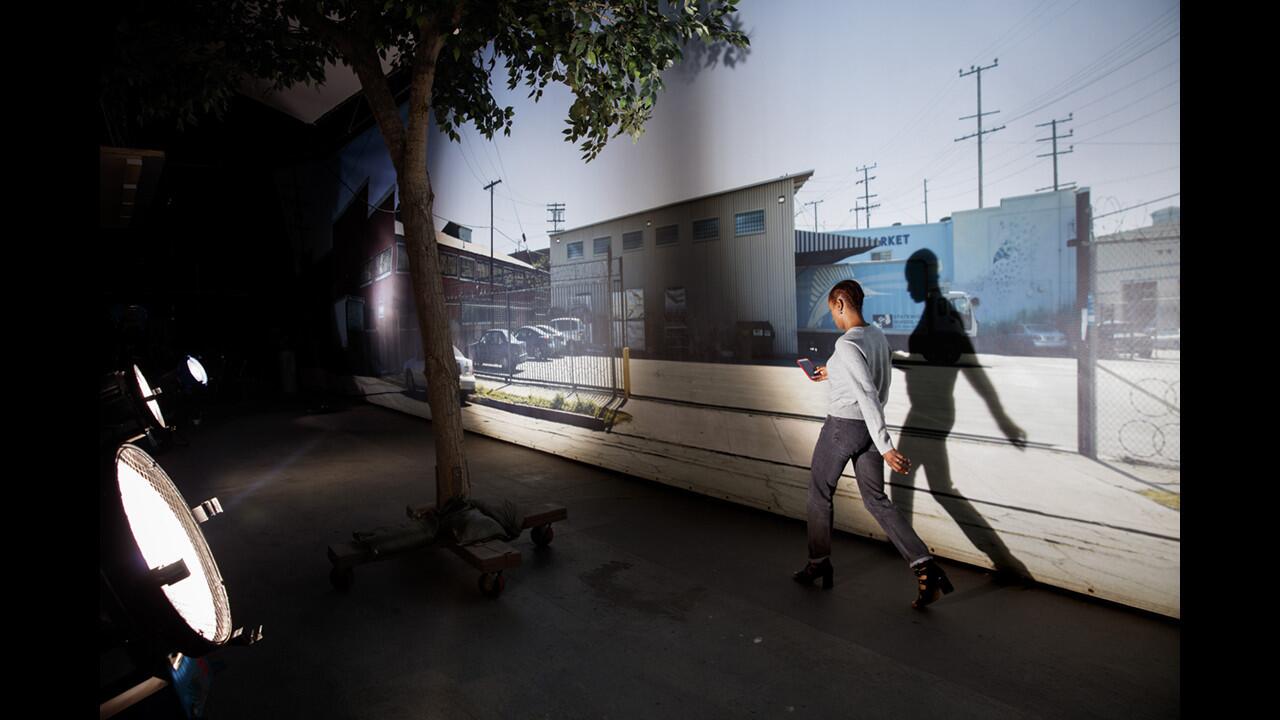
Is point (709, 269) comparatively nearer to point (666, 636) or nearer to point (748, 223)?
point (748, 223)

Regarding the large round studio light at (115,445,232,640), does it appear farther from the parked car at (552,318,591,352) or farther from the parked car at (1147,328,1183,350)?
the parked car at (552,318,591,352)

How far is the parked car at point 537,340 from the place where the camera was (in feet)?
24.1

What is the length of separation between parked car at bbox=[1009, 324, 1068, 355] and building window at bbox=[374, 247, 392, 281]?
10.00 metres

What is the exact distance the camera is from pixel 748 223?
16.3ft

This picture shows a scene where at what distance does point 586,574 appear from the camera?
12.7ft

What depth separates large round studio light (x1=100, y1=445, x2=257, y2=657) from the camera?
2.91 feet

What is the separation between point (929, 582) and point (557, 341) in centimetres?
484

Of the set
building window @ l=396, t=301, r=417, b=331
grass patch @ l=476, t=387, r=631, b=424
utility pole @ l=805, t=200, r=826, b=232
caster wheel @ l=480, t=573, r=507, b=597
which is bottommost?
caster wheel @ l=480, t=573, r=507, b=597

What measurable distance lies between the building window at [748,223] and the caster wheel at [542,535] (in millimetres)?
2686

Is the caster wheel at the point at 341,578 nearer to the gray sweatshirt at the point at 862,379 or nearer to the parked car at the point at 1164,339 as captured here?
the gray sweatshirt at the point at 862,379

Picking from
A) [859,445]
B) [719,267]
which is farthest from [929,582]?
[719,267]

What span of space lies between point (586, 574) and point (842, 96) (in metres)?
3.60

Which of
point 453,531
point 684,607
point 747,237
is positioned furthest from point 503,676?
point 747,237

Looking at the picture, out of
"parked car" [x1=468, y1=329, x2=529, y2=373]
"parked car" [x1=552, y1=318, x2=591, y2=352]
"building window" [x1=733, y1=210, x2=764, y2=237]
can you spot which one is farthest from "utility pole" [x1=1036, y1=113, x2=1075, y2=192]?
"parked car" [x1=468, y1=329, x2=529, y2=373]
